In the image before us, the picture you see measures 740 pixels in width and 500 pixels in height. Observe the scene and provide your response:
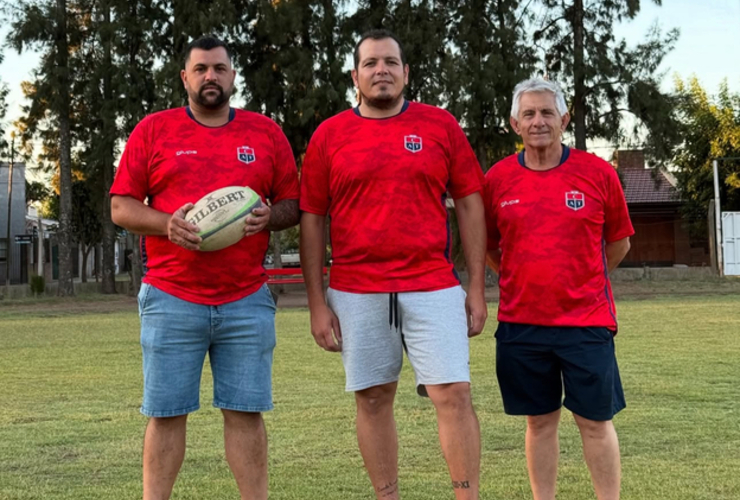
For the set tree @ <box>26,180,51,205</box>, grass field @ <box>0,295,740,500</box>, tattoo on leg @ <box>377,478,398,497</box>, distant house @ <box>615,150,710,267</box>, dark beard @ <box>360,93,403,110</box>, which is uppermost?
tree @ <box>26,180,51,205</box>

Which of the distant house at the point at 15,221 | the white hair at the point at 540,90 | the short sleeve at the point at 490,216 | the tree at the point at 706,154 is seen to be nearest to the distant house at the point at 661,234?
the tree at the point at 706,154

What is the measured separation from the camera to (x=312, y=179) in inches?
183

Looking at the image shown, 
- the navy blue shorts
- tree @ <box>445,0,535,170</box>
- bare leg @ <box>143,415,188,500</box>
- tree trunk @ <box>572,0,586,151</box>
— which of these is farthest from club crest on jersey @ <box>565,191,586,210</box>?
tree trunk @ <box>572,0,586,151</box>

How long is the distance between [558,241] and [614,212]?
39 centimetres

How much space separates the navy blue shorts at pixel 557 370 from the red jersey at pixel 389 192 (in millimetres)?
443

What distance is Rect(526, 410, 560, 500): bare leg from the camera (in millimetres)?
4562

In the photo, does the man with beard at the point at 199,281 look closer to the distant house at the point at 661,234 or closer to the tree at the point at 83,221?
the distant house at the point at 661,234

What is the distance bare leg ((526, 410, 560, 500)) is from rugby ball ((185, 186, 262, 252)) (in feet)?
5.55

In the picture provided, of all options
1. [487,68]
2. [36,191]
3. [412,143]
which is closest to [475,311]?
[412,143]

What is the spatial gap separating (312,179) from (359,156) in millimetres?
305

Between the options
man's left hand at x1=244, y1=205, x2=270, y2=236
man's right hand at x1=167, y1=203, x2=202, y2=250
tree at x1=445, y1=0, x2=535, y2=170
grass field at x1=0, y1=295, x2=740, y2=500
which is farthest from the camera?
tree at x1=445, y1=0, x2=535, y2=170

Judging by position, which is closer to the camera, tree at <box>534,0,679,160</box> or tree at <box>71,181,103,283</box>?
tree at <box>534,0,679,160</box>

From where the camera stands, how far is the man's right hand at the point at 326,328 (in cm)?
464

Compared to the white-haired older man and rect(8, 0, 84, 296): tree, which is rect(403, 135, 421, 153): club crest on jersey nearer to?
the white-haired older man
